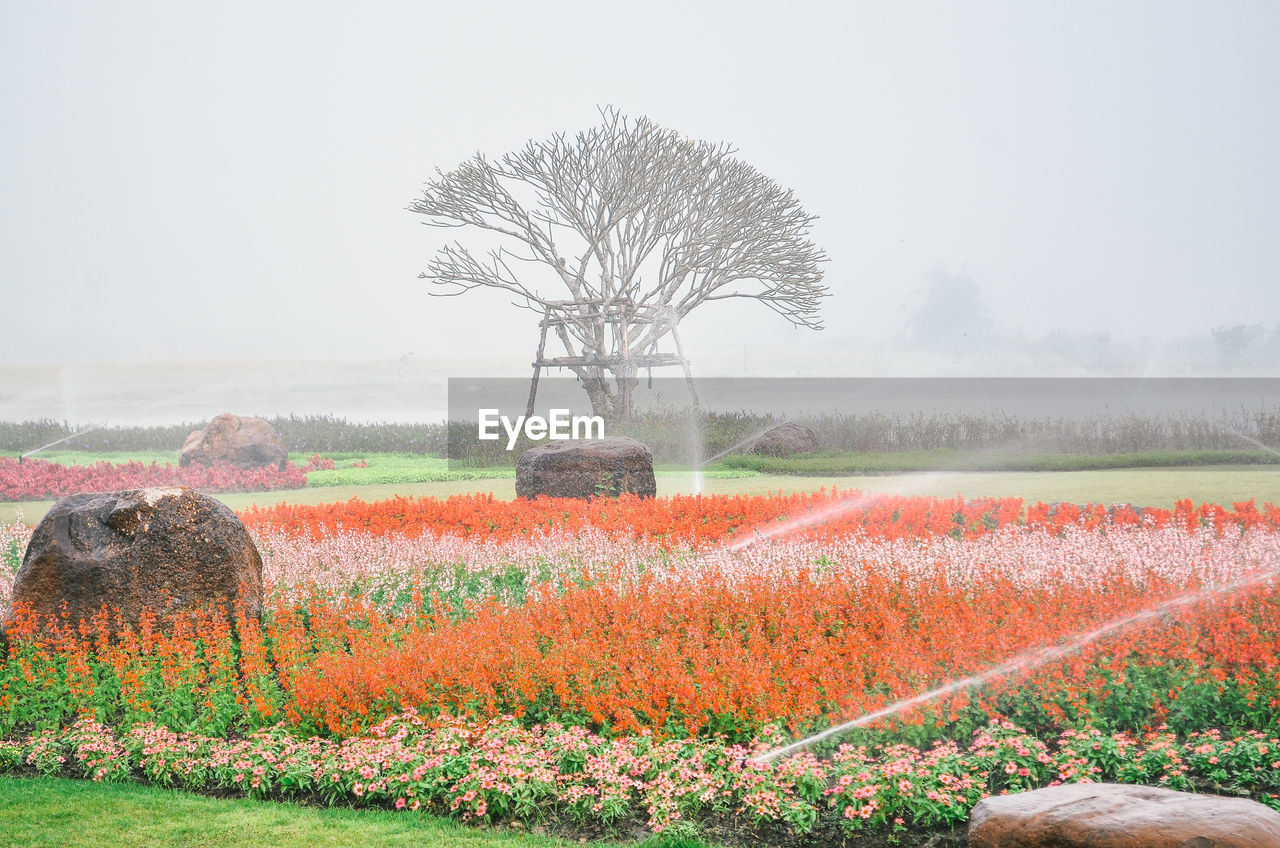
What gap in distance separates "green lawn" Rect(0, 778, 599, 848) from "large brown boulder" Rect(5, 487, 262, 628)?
82.1 inches

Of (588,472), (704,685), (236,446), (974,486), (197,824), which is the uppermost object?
(236,446)

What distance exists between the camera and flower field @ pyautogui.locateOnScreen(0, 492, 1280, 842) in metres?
4.38

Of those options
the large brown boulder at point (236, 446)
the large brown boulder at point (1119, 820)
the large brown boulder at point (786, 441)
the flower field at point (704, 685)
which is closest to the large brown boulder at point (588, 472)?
the flower field at point (704, 685)

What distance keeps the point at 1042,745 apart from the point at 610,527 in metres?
6.34

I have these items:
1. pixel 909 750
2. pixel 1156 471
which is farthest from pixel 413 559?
pixel 1156 471

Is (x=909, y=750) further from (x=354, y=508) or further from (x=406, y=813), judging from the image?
(x=354, y=508)

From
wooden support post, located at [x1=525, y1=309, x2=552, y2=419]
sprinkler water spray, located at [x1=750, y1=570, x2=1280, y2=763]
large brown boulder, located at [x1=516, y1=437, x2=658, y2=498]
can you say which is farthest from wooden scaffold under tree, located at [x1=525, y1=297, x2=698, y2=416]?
sprinkler water spray, located at [x1=750, y1=570, x2=1280, y2=763]

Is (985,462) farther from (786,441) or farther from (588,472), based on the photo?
(588,472)

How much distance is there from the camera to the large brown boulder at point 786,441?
22.1 m

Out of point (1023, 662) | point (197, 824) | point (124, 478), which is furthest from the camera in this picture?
point (124, 478)

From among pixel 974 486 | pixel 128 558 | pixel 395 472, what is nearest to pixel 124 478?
pixel 395 472

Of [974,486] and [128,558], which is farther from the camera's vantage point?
[974,486]

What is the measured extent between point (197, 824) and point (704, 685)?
255 cm

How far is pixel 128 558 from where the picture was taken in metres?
6.96
